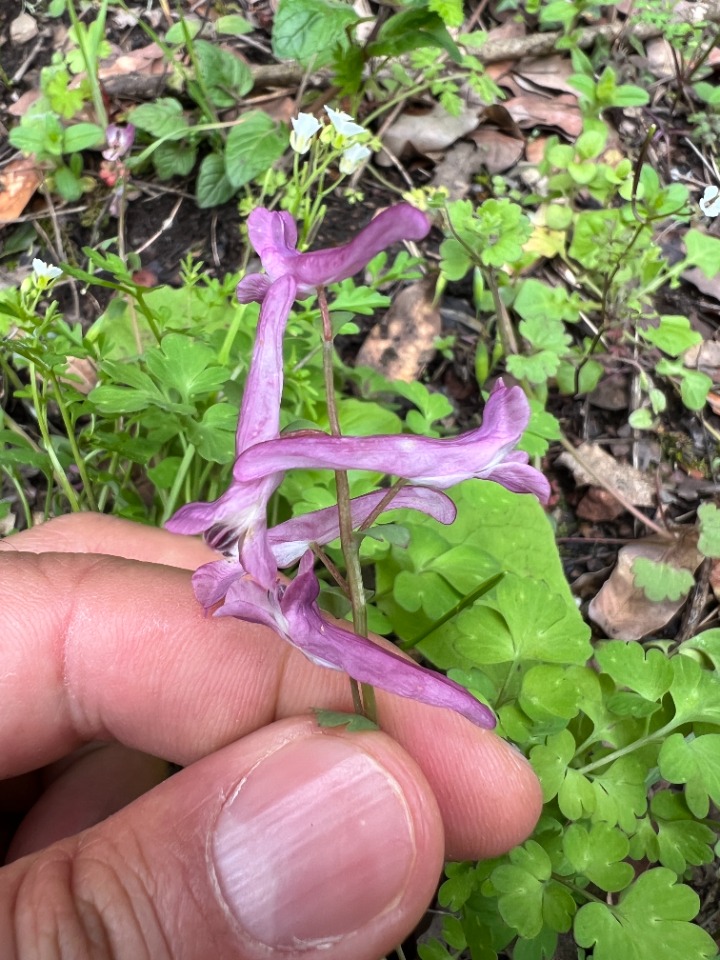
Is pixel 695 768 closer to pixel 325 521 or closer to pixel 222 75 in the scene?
pixel 325 521

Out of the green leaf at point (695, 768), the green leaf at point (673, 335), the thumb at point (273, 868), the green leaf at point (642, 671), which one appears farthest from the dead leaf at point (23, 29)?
the green leaf at point (695, 768)

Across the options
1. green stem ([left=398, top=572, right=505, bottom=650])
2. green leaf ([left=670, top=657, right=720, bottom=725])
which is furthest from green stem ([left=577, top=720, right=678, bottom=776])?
green stem ([left=398, top=572, right=505, bottom=650])

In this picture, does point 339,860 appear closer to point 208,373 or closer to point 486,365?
point 208,373

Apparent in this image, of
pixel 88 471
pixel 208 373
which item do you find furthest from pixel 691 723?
pixel 88 471

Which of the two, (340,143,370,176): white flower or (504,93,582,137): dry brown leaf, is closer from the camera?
(340,143,370,176): white flower

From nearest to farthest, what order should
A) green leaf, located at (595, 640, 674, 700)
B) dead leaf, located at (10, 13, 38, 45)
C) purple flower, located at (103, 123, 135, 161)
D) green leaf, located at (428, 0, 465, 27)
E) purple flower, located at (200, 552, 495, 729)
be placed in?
1. purple flower, located at (200, 552, 495, 729)
2. green leaf, located at (595, 640, 674, 700)
3. green leaf, located at (428, 0, 465, 27)
4. purple flower, located at (103, 123, 135, 161)
5. dead leaf, located at (10, 13, 38, 45)

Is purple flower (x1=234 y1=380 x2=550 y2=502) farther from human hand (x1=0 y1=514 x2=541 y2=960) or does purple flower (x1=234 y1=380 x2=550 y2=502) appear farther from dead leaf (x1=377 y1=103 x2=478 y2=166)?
dead leaf (x1=377 y1=103 x2=478 y2=166)

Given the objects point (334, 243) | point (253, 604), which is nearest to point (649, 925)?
point (253, 604)
